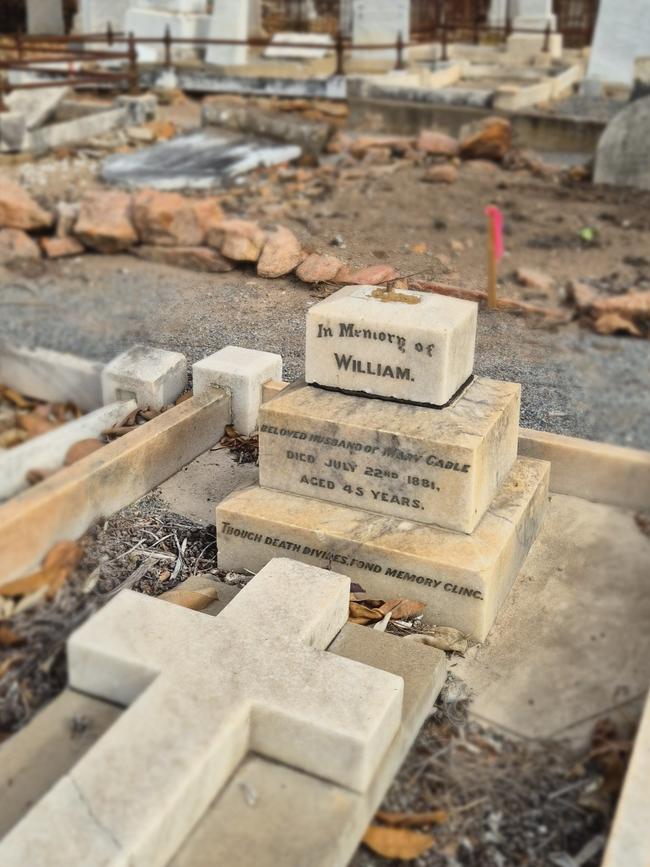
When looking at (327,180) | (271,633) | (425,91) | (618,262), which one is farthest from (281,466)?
(425,91)

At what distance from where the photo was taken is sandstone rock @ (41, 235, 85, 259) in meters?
7.30

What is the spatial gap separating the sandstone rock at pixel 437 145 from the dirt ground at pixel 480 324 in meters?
0.86

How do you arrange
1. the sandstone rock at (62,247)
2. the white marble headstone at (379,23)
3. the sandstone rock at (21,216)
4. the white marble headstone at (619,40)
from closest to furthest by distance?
the sandstone rock at (62,247), the sandstone rock at (21,216), the white marble headstone at (619,40), the white marble headstone at (379,23)

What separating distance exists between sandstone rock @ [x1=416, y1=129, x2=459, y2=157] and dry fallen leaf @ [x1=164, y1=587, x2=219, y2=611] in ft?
31.7

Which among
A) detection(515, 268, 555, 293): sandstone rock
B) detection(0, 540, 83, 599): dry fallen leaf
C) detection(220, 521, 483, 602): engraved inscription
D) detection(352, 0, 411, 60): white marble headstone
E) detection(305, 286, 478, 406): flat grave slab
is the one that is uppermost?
detection(352, 0, 411, 60): white marble headstone

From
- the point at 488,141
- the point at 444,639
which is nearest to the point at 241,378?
the point at 444,639

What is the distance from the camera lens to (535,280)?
278 inches

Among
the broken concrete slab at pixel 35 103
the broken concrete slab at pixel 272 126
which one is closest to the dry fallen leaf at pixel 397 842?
the broken concrete slab at pixel 272 126

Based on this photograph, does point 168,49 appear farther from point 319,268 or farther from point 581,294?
point 319,268

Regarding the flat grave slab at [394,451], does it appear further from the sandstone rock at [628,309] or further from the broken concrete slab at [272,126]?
the broken concrete slab at [272,126]

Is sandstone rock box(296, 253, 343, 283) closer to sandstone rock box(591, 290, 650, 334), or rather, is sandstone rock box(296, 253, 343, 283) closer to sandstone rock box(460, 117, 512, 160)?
sandstone rock box(591, 290, 650, 334)

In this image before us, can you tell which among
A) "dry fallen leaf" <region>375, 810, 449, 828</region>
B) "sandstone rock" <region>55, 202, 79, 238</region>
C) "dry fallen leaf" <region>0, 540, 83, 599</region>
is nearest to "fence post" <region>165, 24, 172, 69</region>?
"sandstone rock" <region>55, 202, 79, 238</region>

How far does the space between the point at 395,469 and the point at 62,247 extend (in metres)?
4.73

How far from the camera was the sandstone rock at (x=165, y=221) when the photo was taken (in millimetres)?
6535
